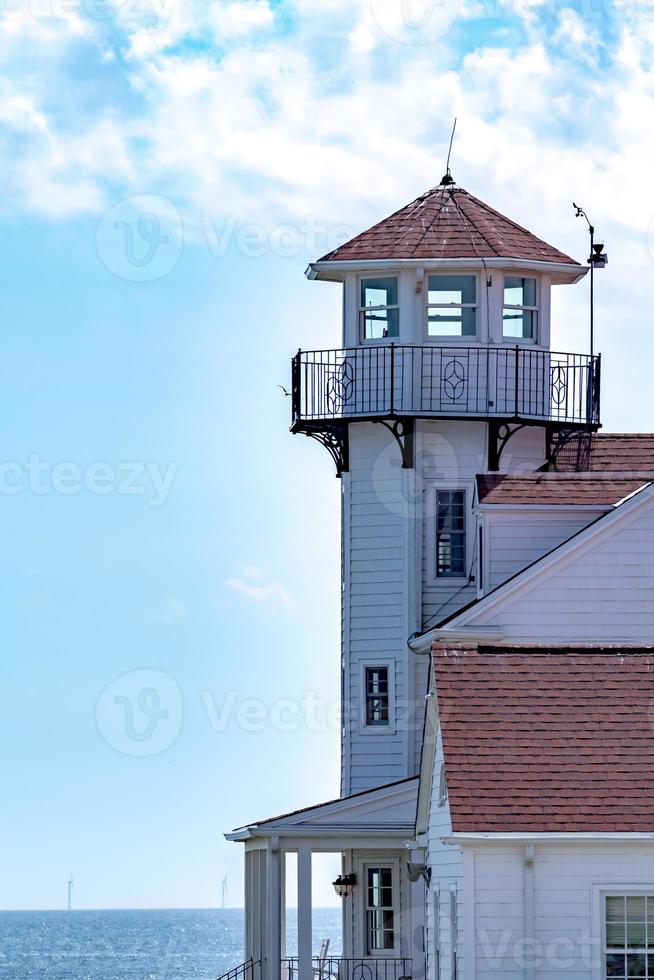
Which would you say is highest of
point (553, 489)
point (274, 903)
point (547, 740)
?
point (553, 489)

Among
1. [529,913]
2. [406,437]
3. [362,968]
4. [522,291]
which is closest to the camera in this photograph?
[529,913]

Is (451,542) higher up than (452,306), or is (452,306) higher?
(452,306)

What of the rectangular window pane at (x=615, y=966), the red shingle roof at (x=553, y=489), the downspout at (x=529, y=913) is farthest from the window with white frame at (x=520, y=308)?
the rectangular window pane at (x=615, y=966)

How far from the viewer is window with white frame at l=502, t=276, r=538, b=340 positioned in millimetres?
39469

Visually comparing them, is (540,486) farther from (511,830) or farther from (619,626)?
(511,830)

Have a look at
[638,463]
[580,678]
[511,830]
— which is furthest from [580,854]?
[638,463]

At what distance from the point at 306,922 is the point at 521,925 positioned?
34.5 feet

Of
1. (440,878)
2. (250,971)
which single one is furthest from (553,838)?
(250,971)

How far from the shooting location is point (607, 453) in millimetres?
38969

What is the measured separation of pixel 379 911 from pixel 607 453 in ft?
29.5

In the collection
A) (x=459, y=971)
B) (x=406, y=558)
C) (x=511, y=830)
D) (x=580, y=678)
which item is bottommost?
(x=459, y=971)

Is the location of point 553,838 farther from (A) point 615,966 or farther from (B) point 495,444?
(B) point 495,444

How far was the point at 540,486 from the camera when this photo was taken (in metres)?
35.8

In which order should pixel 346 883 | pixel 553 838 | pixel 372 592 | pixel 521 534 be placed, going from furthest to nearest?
A: pixel 372 592 → pixel 346 883 → pixel 521 534 → pixel 553 838
